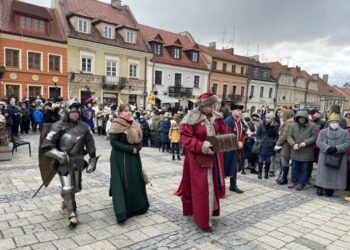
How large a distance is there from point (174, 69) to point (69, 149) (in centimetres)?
2608

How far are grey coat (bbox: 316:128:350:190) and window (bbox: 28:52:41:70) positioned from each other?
20359mm

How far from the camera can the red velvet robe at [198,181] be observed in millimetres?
4027

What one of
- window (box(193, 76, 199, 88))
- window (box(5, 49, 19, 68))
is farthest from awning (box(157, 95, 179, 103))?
window (box(5, 49, 19, 68))

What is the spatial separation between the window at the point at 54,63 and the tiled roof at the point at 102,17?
6.68 feet

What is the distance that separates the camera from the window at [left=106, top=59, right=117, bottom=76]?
2452cm

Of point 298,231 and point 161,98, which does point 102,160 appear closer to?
point 298,231

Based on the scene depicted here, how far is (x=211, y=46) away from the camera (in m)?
38.4

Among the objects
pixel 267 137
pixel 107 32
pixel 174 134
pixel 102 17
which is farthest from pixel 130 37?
pixel 267 137

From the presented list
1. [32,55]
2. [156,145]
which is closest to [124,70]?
[32,55]

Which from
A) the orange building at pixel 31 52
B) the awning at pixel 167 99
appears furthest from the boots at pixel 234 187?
A: the awning at pixel 167 99

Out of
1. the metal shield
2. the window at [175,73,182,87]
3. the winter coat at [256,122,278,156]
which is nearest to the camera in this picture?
the metal shield

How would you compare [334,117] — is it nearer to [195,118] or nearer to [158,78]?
[195,118]

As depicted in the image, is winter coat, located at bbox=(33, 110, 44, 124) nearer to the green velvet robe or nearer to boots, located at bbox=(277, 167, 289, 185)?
the green velvet robe

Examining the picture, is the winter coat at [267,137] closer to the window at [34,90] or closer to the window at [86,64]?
the window at [34,90]
